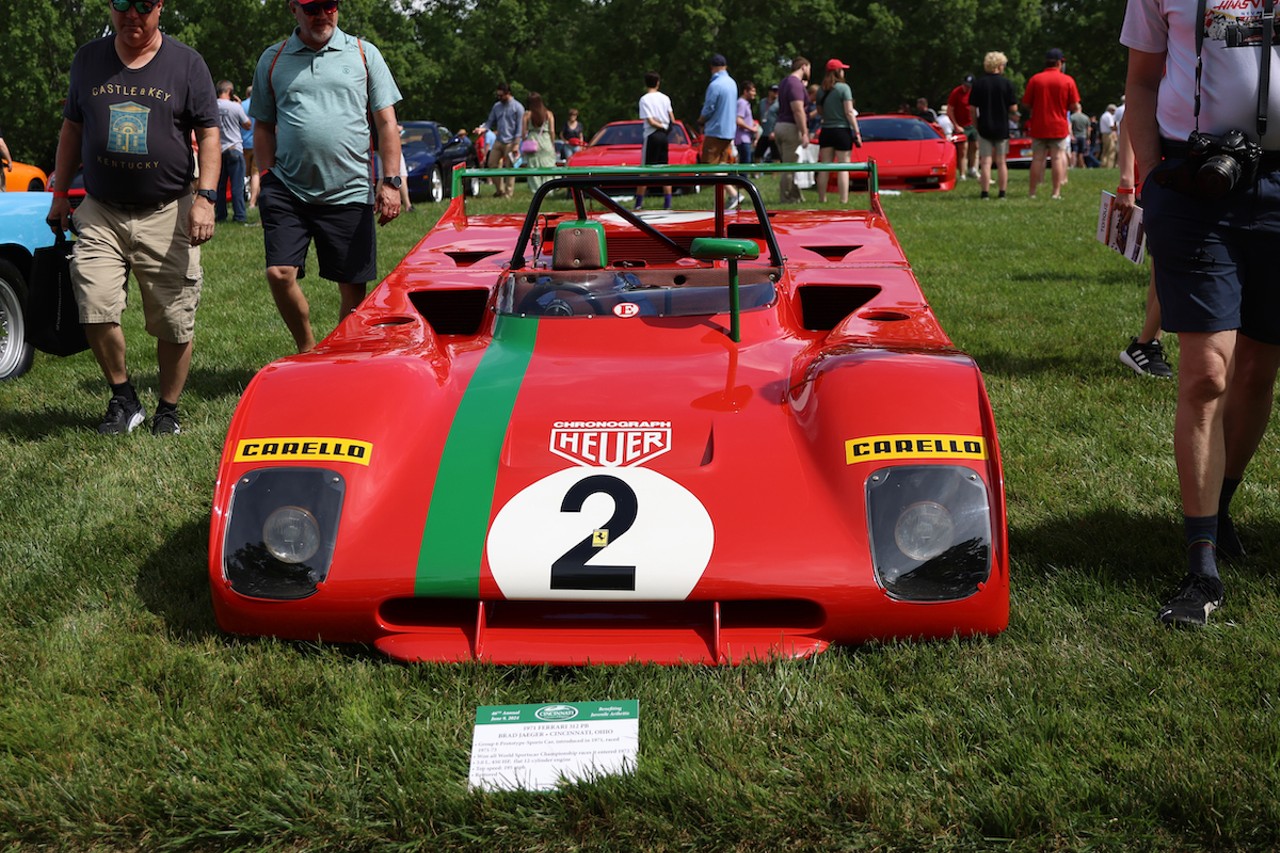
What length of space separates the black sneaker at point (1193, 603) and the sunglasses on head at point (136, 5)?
165 inches

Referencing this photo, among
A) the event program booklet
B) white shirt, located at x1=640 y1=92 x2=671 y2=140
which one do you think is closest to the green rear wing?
the event program booklet

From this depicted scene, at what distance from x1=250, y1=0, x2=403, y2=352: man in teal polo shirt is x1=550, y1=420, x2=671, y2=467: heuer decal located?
2519 mm

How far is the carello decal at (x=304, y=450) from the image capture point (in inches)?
126

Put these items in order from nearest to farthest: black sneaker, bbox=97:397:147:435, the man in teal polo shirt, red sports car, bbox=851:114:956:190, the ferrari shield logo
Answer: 1. the ferrari shield logo
2. black sneaker, bbox=97:397:147:435
3. the man in teal polo shirt
4. red sports car, bbox=851:114:956:190

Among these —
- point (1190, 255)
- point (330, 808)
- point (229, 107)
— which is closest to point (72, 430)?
point (330, 808)

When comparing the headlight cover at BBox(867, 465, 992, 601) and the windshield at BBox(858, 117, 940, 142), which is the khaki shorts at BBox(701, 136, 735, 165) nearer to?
the windshield at BBox(858, 117, 940, 142)

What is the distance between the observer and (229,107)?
13.7m

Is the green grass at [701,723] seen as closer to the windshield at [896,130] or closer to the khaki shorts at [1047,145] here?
the khaki shorts at [1047,145]

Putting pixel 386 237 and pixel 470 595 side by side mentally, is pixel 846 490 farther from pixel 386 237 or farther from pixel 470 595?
pixel 386 237

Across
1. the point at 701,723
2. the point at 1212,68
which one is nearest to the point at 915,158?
the point at 1212,68

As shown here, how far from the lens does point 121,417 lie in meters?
5.37

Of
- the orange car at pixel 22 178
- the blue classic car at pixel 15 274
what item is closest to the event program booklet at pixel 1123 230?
the blue classic car at pixel 15 274

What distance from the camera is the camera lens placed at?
3031mm

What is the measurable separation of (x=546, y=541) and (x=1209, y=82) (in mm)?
1978
